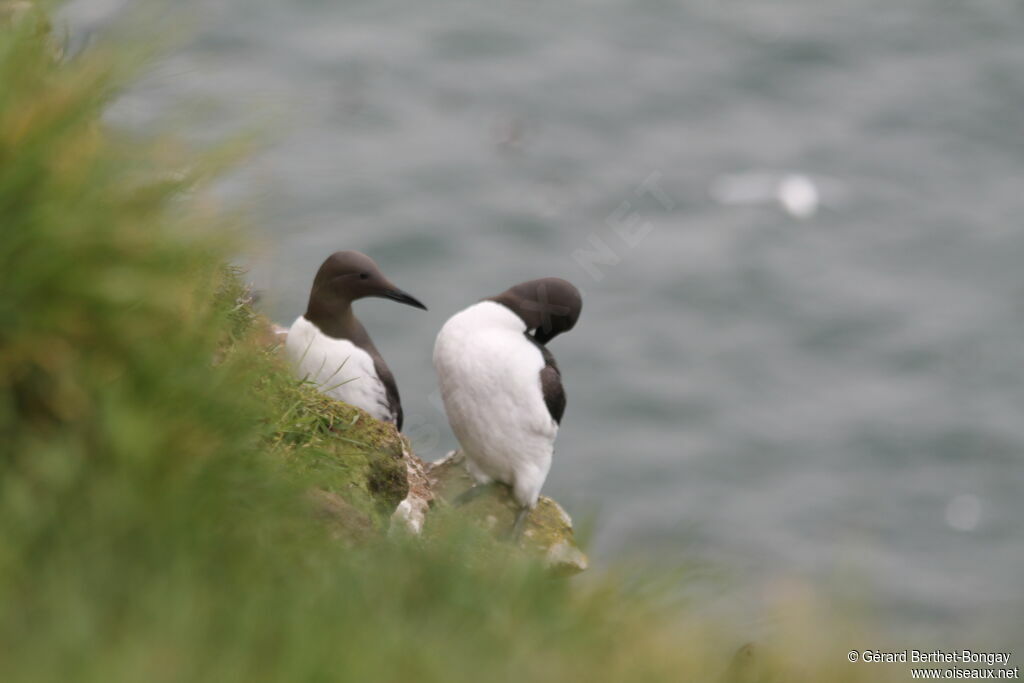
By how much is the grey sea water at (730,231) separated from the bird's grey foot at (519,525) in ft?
47.5

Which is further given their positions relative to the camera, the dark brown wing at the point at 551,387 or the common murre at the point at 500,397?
the dark brown wing at the point at 551,387

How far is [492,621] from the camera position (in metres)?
4.15

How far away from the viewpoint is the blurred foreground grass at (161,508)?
3.42m

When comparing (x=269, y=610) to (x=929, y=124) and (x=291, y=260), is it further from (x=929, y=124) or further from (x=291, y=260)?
(x=929, y=124)

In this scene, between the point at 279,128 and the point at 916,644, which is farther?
the point at 916,644

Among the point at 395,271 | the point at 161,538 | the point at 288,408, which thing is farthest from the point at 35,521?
the point at 395,271

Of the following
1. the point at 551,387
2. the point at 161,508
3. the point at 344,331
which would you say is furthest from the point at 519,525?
the point at 161,508

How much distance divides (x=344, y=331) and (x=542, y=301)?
1085 mm

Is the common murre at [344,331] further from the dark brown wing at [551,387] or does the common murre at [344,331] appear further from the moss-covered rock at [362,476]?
the dark brown wing at [551,387]

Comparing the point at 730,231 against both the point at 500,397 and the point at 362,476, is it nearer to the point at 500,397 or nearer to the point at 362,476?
the point at 500,397

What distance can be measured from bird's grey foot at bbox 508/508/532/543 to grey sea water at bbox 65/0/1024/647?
14.5 m

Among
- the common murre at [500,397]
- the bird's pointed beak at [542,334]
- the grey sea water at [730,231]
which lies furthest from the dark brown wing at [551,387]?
the grey sea water at [730,231]

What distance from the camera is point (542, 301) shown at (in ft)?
25.2

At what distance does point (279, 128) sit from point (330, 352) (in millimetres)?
3072
